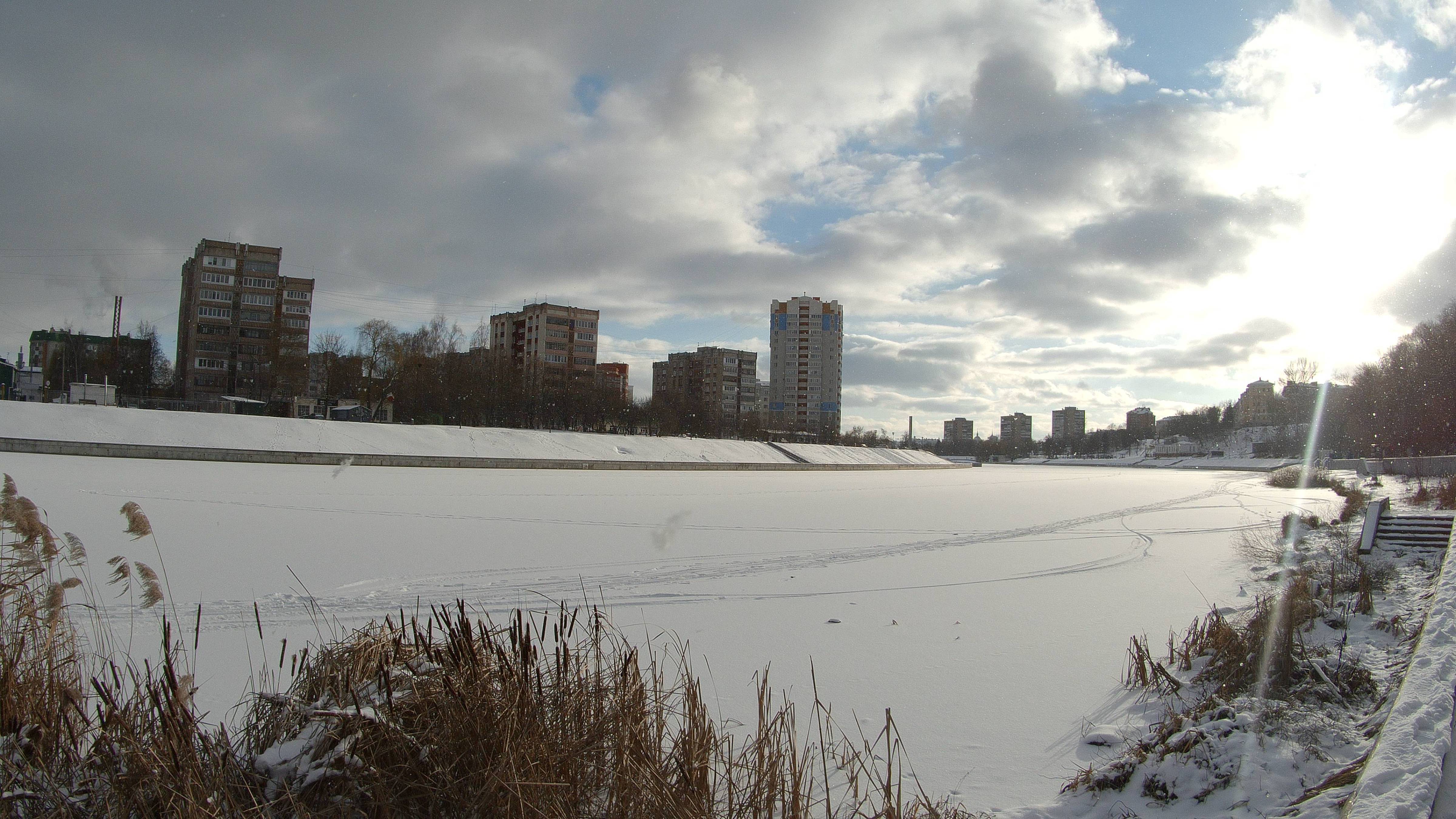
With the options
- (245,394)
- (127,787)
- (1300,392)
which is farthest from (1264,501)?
(245,394)

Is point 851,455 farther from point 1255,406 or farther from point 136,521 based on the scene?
point 1255,406

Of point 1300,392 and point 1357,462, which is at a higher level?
point 1300,392

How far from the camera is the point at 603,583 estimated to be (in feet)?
26.3

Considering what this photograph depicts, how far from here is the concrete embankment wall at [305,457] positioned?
71.6ft

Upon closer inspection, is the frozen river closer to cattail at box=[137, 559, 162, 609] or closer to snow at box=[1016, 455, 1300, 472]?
cattail at box=[137, 559, 162, 609]

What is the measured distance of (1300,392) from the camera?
270 feet

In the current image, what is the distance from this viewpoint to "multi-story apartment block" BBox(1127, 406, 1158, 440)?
14800cm

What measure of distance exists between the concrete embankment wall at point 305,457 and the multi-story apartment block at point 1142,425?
457 ft

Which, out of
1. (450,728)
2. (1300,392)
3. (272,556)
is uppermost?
(1300,392)

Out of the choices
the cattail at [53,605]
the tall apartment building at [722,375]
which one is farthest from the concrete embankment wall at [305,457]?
the tall apartment building at [722,375]

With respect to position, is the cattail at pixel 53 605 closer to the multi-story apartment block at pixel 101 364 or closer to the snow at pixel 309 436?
the snow at pixel 309 436

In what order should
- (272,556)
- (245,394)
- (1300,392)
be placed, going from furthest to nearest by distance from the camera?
(1300,392) < (245,394) < (272,556)

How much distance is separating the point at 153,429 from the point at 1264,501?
3853 centimetres

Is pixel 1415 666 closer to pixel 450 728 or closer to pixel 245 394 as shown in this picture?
pixel 450 728
